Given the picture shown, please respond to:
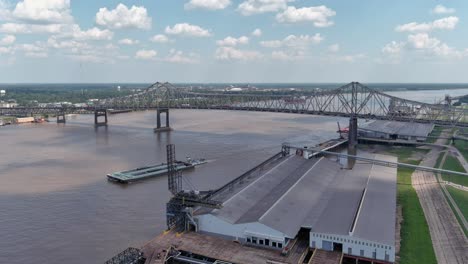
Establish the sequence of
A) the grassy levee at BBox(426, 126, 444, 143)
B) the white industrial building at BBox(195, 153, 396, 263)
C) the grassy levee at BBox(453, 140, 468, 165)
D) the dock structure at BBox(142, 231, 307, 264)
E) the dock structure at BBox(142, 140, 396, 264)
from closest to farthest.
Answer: the dock structure at BBox(142, 231, 307, 264) < the dock structure at BBox(142, 140, 396, 264) < the white industrial building at BBox(195, 153, 396, 263) < the grassy levee at BBox(453, 140, 468, 165) < the grassy levee at BBox(426, 126, 444, 143)

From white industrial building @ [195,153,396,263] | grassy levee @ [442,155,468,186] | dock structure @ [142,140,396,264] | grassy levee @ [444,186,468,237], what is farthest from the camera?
grassy levee @ [442,155,468,186]

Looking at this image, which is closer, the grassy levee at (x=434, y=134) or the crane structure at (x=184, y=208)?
the crane structure at (x=184, y=208)

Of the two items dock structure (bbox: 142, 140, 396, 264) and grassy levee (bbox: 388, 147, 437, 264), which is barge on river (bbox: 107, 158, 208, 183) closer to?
dock structure (bbox: 142, 140, 396, 264)

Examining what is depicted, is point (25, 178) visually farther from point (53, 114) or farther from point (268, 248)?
point (53, 114)

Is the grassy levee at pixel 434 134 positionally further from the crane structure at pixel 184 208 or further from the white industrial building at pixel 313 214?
the crane structure at pixel 184 208

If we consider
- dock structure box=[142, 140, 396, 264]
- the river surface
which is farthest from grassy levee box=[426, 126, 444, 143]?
dock structure box=[142, 140, 396, 264]

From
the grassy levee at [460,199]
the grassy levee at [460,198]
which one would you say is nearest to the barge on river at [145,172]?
the grassy levee at [460,199]
